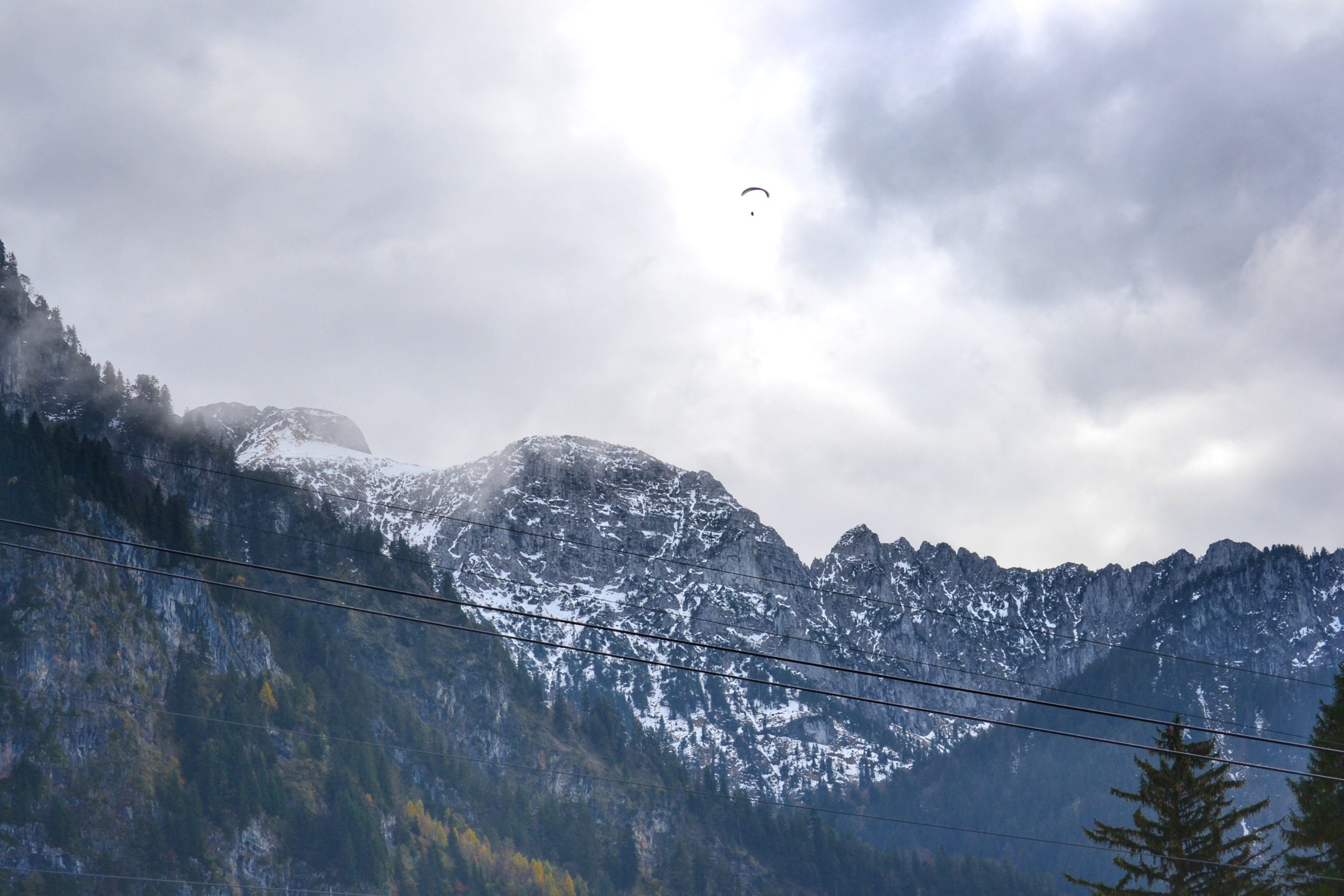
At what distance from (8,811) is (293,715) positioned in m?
62.9

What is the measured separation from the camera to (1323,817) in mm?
40688

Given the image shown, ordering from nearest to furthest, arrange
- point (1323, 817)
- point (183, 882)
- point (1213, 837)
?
point (1213, 837) < point (1323, 817) < point (183, 882)

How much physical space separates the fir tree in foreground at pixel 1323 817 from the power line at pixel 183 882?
124 meters

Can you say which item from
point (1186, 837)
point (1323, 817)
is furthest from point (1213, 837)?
point (1323, 817)

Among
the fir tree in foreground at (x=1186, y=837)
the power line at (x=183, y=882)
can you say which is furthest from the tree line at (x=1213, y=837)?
the power line at (x=183, y=882)

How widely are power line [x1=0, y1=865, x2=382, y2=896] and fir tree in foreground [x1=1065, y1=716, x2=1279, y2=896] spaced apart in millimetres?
121548

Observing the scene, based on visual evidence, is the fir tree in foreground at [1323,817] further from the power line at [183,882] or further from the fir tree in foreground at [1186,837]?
the power line at [183,882]

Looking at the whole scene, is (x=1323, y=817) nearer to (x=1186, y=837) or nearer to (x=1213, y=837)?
(x=1213, y=837)

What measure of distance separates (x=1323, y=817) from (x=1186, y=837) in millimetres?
4728

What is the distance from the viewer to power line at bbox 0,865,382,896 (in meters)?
132

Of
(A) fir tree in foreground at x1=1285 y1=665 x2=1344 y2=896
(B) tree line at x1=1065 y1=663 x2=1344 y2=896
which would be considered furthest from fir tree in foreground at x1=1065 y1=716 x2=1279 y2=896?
(A) fir tree in foreground at x1=1285 y1=665 x2=1344 y2=896

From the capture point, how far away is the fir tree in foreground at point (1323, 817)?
3903 centimetres

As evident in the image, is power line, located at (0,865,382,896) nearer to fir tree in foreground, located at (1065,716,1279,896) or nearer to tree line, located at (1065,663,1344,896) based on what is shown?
fir tree in foreground, located at (1065,716,1279,896)

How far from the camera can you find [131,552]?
187625 mm
